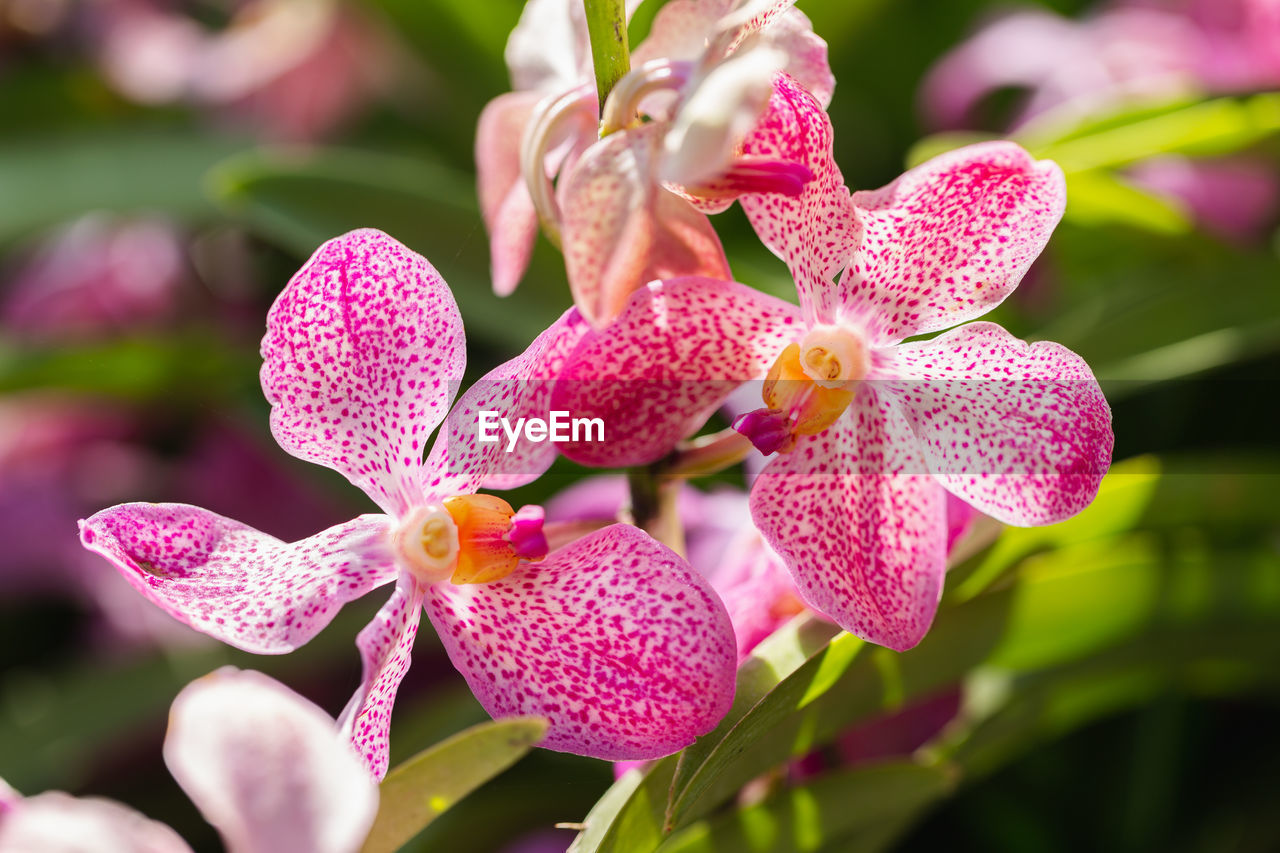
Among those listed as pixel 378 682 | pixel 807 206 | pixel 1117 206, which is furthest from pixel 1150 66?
pixel 378 682

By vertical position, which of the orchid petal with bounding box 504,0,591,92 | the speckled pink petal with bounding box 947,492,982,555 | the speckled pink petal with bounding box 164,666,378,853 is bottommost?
the speckled pink petal with bounding box 947,492,982,555

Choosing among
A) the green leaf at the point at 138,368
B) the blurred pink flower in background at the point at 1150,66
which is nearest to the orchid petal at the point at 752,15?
the blurred pink flower in background at the point at 1150,66

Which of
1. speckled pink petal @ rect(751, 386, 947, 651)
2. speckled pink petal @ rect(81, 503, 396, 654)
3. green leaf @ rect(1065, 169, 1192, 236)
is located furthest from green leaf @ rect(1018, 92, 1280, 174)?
speckled pink petal @ rect(81, 503, 396, 654)

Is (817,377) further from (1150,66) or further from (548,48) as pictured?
(1150,66)

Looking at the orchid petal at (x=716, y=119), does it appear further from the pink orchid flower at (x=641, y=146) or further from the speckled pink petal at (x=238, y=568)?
the speckled pink petal at (x=238, y=568)

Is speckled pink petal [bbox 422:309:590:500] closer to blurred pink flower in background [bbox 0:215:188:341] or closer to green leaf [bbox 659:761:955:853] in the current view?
green leaf [bbox 659:761:955:853]

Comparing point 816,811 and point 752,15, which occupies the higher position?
point 752,15
